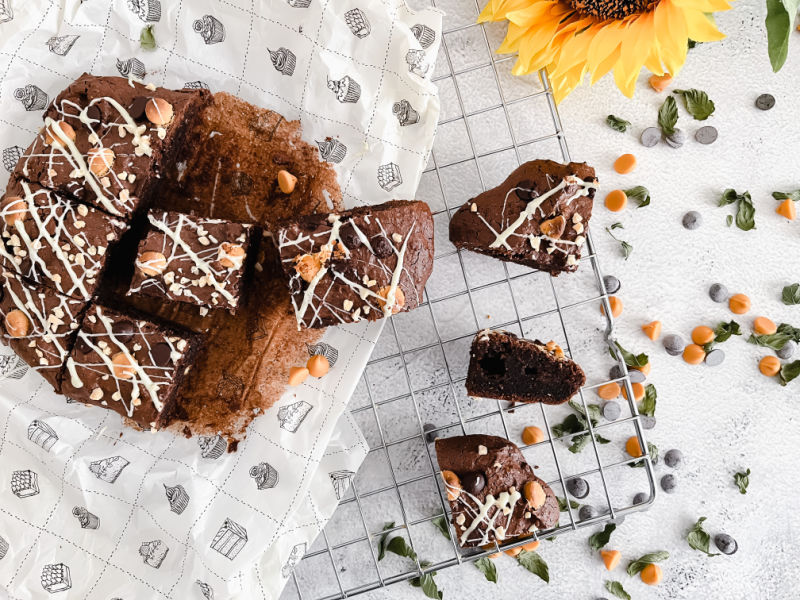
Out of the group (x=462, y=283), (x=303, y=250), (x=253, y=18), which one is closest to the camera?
(x=303, y=250)

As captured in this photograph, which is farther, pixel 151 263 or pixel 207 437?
pixel 207 437

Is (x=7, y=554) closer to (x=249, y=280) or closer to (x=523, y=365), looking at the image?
(x=249, y=280)

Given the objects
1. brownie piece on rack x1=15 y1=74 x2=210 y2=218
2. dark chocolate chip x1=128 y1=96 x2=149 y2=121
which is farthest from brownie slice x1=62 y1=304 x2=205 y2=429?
dark chocolate chip x1=128 y1=96 x2=149 y2=121

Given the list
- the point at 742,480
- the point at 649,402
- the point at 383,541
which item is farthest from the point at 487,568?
the point at 742,480

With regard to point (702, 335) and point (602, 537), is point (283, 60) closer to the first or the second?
point (702, 335)

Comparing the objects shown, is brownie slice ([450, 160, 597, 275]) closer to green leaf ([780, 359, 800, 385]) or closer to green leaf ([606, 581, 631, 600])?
green leaf ([780, 359, 800, 385])

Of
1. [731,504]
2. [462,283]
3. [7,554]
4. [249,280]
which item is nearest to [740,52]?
[462,283]
